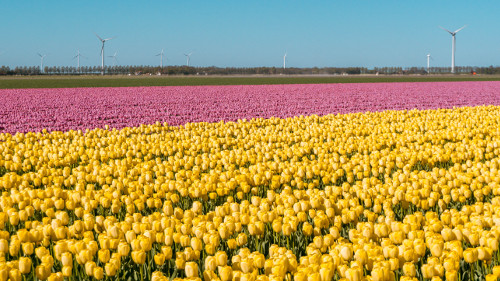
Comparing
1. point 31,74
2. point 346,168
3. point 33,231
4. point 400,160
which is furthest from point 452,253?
point 31,74

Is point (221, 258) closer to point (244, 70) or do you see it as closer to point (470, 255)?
point (470, 255)

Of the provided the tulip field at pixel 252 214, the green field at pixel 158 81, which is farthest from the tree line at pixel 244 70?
the tulip field at pixel 252 214

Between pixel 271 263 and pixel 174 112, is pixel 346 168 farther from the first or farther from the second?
pixel 174 112

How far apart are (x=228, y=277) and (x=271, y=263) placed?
34 cm

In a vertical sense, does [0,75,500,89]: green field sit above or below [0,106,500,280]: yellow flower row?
above

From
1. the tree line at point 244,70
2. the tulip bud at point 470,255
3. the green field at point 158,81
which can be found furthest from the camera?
the tree line at point 244,70

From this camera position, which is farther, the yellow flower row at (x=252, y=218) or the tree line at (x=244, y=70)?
the tree line at (x=244, y=70)

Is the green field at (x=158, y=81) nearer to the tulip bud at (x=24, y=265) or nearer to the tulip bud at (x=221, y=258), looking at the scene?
the tulip bud at (x=24, y=265)

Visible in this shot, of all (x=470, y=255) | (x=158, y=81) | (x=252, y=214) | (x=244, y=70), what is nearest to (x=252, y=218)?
(x=252, y=214)

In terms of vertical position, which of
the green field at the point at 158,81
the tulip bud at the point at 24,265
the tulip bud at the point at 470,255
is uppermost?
the green field at the point at 158,81

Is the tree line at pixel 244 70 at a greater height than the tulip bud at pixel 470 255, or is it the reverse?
the tree line at pixel 244 70

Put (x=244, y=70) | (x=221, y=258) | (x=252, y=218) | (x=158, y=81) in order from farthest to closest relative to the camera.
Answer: (x=244, y=70) → (x=158, y=81) → (x=252, y=218) → (x=221, y=258)

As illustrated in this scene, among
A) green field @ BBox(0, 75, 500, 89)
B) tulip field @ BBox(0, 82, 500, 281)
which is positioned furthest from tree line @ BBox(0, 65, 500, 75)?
tulip field @ BBox(0, 82, 500, 281)

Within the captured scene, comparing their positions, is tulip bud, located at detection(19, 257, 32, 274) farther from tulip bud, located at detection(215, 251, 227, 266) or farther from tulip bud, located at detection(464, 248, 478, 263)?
tulip bud, located at detection(464, 248, 478, 263)
